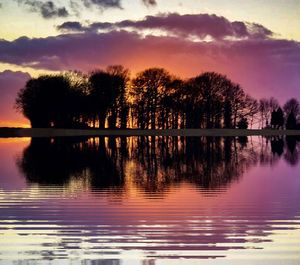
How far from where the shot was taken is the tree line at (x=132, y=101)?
94.3 metres

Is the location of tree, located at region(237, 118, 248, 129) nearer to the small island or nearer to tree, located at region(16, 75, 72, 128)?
the small island

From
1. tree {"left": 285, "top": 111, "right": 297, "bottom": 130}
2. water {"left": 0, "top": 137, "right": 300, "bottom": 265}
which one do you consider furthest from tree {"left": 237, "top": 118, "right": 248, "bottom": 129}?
water {"left": 0, "top": 137, "right": 300, "bottom": 265}

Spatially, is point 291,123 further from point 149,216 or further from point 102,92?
point 149,216

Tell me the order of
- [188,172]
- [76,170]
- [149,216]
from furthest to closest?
[76,170], [188,172], [149,216]

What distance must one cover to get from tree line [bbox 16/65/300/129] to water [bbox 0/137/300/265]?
6580 centimetres

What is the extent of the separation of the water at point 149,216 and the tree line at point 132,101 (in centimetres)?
6580

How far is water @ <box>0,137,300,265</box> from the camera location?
11109 millimetres

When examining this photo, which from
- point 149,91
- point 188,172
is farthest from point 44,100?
point 188,172

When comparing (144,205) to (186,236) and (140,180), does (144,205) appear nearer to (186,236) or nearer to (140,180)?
(186,236)

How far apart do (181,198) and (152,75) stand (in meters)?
79.1

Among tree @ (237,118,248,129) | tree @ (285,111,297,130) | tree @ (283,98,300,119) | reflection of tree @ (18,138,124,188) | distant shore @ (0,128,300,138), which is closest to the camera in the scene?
reflection of tree @ (18,138,124,188)

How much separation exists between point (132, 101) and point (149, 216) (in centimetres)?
8318

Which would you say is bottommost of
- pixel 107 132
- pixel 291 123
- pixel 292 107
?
pixel 107 132

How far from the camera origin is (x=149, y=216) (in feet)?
50.4
